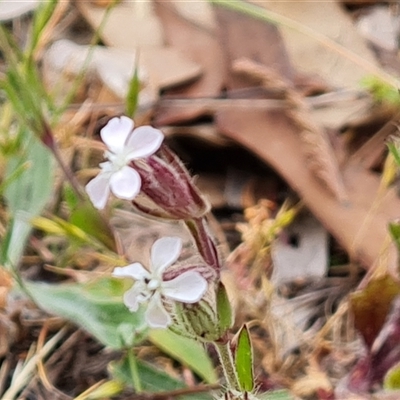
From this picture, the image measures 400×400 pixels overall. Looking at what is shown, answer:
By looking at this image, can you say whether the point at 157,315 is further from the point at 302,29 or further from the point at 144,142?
the point at 302,29

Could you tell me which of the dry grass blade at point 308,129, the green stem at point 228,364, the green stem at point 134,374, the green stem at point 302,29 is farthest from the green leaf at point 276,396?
the green stem at point 302,29

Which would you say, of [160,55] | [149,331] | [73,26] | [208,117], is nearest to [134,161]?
[149,331]

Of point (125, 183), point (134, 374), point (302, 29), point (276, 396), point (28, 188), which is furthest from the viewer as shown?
point (302, 29)

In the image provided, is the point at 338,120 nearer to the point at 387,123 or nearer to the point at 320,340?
the point at 387,123

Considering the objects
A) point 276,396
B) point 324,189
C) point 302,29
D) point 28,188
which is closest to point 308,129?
point 324,189

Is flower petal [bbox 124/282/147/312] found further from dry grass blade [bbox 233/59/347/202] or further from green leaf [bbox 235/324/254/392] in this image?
dry grass blade [bbox 233/59/347/202]

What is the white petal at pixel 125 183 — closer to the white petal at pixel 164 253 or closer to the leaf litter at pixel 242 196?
the white petal at pixel 164 253
